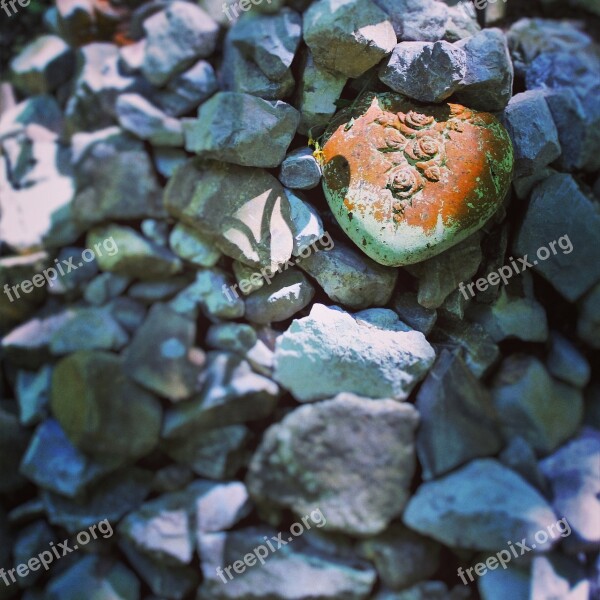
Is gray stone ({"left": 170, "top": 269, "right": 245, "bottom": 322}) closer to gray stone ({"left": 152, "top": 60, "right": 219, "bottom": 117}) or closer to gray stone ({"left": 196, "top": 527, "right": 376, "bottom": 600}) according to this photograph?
gray stone ({"left": 152, "top": 60, "right": 219, "bottom": 117})

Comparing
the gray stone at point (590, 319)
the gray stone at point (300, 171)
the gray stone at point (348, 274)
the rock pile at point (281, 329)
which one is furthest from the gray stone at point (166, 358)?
the gray stone at point (590, 319)

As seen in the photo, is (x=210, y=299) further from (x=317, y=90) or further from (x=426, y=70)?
(x=426, y=70)

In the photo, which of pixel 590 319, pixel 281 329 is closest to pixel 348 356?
pixel 281 329

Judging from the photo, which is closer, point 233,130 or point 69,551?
point 233,130

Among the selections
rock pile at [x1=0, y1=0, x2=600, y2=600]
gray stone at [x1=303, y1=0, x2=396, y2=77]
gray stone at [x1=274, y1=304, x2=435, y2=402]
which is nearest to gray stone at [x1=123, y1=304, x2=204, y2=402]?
rock pile at [x1=0, y1=0, x2=600, y2=600]

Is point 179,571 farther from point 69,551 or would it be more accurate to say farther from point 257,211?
point 257,211

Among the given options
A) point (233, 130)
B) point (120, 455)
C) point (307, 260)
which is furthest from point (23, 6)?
point (120, 455)
